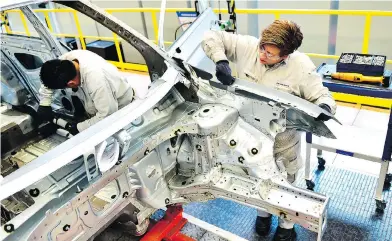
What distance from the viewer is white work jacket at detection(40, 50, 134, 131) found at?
9.40ft

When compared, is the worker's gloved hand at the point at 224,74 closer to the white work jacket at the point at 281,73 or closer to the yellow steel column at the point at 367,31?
the white work jacket at the point at 281,73

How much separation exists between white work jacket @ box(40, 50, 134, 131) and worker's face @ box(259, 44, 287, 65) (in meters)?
1.25

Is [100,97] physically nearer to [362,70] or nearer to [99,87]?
[99,87]

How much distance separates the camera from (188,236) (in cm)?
304

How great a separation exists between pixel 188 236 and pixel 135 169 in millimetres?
1114

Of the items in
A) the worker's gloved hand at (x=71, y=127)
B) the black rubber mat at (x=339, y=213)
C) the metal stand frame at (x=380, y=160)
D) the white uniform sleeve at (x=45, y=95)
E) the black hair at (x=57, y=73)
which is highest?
the black hair at (x=57, y=73)

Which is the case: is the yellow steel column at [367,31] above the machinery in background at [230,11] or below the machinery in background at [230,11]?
below

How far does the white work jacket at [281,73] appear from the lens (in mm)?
2615

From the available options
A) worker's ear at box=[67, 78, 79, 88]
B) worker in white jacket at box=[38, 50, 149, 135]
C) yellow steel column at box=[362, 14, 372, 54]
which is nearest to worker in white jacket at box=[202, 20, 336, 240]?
worker in white jacket at box=[38, 50, 149, 135]

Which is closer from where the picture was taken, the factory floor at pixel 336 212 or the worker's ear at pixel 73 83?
the worker's ear at pixel 73 83

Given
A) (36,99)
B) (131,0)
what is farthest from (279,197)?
(131,0)

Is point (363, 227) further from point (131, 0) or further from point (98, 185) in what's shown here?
point (131, 0)

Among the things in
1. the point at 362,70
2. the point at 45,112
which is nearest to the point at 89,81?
the point at 45,112

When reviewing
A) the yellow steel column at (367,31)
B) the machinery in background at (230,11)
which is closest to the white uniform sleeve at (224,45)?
the machinery in background at (230,11)
